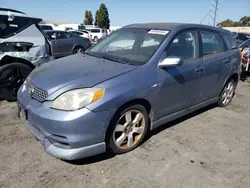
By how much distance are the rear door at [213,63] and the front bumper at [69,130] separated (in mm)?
2059

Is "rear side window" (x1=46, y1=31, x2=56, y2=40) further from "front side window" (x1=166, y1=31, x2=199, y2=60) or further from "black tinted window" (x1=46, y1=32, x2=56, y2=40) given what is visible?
"front side window" (x1=166, y1=31, x2=199, y2=60)

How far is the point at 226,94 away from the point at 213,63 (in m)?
1.14

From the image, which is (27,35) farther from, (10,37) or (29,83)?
(29,83)

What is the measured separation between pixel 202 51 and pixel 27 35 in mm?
3407

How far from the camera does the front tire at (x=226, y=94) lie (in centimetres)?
474

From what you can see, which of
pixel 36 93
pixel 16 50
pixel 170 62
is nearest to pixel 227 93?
pixel 170 62

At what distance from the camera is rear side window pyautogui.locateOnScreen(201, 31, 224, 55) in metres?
3.98

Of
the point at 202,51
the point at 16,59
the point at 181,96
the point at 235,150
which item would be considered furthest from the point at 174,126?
the point at 16,59

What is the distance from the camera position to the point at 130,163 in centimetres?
289

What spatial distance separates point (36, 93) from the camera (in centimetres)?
281

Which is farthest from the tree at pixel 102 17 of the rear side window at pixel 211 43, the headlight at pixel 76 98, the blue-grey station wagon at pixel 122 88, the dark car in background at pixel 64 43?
the headlight at pixel 76 98

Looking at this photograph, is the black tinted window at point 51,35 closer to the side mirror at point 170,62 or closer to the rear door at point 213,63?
the rear door at point 213,63

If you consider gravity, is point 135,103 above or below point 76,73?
below

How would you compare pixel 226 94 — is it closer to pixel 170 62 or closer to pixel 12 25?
pixel 170 62
